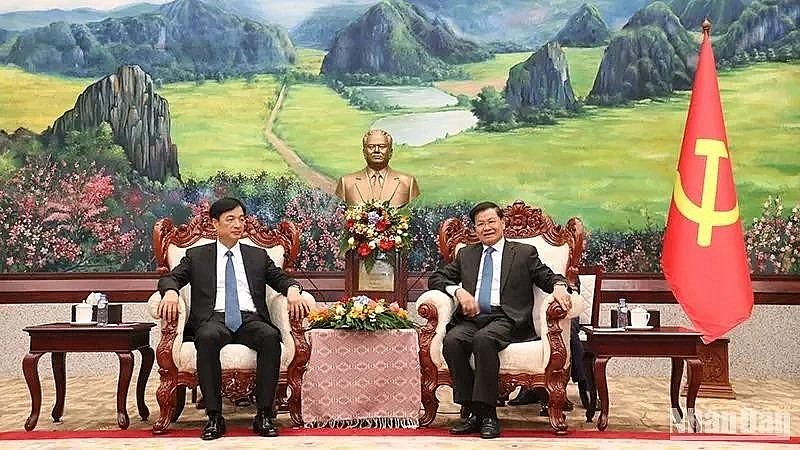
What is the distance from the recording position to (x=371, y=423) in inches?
230

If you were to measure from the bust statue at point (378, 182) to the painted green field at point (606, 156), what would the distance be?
5.26 ft

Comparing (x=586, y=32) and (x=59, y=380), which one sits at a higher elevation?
(x=586, y=32)

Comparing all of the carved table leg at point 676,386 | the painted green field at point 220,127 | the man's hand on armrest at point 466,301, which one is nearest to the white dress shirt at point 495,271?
the man's hand on armrest at point 466,301

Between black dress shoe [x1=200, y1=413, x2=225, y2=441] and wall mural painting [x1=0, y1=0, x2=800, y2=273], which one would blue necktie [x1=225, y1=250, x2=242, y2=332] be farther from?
wall mural painting [x1=0, y1=0, x2=800, y2=273]

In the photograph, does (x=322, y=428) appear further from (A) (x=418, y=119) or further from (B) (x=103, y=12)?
(B) (x=103, y=12)

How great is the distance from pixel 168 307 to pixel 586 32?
16.8 ft

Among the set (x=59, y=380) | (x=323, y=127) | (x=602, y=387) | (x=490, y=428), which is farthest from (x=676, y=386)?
(x=323, y=127)

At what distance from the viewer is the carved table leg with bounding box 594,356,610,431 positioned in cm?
579

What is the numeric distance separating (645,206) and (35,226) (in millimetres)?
5073

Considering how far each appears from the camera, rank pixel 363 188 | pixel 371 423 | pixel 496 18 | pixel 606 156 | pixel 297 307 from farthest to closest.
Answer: pixel 496 18 < pixel 606 156 < pixel 363 188 < pixel 371 423 < pixel 297 307

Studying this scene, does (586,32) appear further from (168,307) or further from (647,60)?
(168,307)

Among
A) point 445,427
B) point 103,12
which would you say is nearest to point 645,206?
point 445,427

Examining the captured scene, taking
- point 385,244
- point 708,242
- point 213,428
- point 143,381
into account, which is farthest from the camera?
point 708,242

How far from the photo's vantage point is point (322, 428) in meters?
5.79
